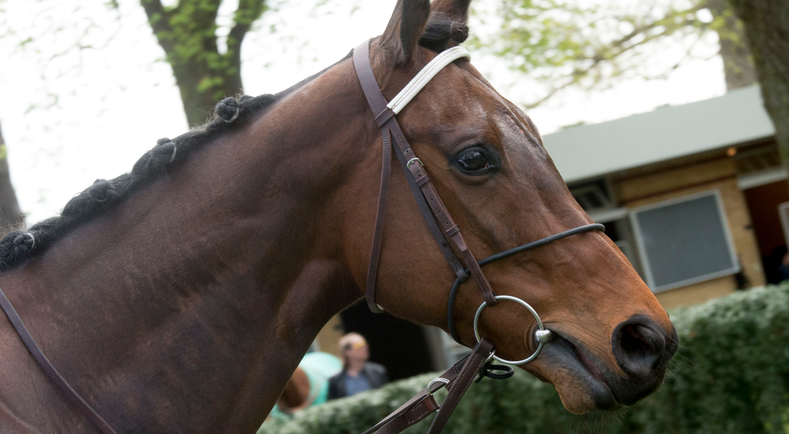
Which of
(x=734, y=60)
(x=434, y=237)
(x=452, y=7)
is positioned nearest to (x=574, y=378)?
(x=434, y=237)

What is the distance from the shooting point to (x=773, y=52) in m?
5.27

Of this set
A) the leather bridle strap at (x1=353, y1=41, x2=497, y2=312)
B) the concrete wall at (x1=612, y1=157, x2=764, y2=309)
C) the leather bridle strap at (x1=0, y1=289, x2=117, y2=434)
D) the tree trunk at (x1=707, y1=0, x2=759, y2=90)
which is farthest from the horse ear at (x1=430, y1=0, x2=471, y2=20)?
the tree trunk at (x1=707, y1=0, x2=759, y2=90)

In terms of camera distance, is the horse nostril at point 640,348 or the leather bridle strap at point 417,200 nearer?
the horse nostril at point 640,348

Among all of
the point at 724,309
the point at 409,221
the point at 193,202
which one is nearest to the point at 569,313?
the point at 409,221

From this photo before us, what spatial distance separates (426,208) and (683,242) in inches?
491

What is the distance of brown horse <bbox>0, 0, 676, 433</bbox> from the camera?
1824mm

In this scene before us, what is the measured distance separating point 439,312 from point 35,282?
1237mm

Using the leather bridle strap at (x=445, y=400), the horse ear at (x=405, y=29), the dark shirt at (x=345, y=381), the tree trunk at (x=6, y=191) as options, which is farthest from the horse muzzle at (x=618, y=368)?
the tree trunk at (x=6, y=191)

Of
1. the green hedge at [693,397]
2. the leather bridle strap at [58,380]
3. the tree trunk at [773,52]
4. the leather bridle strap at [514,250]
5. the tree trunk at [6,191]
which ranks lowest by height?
the green hedge at [693,397]

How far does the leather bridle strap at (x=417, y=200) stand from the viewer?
1939 millimetres

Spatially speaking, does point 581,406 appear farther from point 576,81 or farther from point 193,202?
point 576,81

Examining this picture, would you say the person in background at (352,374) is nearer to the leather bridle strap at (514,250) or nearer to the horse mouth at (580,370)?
the leather bridle strap at (514,250)

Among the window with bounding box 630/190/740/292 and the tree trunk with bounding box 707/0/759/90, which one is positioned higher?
the tree trunk with bounding box 707/0/759/90

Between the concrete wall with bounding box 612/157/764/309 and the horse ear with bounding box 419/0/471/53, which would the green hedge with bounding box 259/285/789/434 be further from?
the concrete wall with bounding box 612/157/764/309
